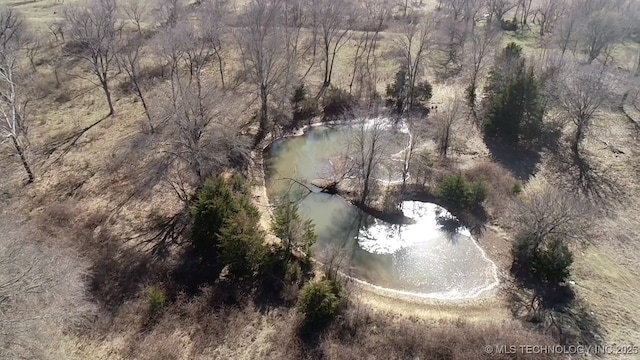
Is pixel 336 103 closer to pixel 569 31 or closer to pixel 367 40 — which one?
pixel 367 40

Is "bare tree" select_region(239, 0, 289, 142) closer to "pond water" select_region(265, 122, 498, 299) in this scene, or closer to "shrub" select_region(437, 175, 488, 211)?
"pond water" select_region(265, 122, 498, 299)

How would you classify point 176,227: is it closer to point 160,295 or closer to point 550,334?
point 160,295

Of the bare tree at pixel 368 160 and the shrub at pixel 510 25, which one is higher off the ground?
the shrub at pixel 510 25

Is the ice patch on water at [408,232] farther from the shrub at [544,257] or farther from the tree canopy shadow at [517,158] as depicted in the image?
the tree canopy shadow at [517,158]

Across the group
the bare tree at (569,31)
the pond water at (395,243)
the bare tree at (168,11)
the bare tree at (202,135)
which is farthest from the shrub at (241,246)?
the bare tree at (569,31)

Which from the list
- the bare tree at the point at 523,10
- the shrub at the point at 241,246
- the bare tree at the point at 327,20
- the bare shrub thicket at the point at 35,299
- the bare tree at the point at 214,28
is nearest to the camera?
the bare shrub thicket at the point at 35,299

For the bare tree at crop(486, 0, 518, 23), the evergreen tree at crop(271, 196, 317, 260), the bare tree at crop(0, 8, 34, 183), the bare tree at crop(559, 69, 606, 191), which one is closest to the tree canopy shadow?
the bare tree at crop(559, 69, 606, 191)
